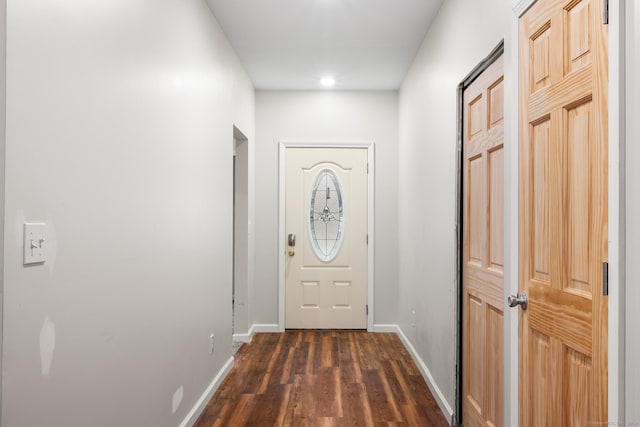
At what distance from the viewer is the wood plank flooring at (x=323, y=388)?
2.72 m

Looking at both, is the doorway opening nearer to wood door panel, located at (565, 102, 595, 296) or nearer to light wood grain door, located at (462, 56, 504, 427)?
light wood grain door, located at (462, 56, 504, 427)

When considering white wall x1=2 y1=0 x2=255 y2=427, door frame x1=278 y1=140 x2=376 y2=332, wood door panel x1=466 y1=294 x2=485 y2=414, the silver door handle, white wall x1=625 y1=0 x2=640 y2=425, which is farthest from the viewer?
door frame x1=278 y1=140 x2=376 y2=332

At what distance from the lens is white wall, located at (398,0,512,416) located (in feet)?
7.79

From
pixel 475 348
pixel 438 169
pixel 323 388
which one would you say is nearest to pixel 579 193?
pixel 475 348

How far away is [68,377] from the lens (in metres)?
1.38

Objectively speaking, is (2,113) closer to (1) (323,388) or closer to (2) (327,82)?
(1) (323,388)

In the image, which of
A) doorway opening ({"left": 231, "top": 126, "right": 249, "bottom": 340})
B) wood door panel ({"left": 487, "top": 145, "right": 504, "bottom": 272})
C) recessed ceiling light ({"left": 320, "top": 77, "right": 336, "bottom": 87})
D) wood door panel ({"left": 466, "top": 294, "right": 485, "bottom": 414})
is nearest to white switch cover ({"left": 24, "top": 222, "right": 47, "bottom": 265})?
wood door panel ({"left": 487, "top": 145, "right": 504, "bottom": 272})

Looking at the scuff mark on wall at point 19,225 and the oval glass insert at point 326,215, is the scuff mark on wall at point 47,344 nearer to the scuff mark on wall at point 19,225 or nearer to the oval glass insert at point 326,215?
the scuff mark on wall at point 19,225

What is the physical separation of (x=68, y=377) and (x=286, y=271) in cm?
351

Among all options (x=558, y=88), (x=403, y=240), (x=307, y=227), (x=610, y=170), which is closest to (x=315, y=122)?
(x=307, y=227)

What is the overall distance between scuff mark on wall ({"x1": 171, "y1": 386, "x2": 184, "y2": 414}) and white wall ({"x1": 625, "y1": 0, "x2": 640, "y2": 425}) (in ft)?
6.41

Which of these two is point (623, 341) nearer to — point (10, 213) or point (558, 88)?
point (558, 88)

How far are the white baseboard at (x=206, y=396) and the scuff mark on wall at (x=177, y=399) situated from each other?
0.46 feet

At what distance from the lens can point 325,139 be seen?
16.0 ft
